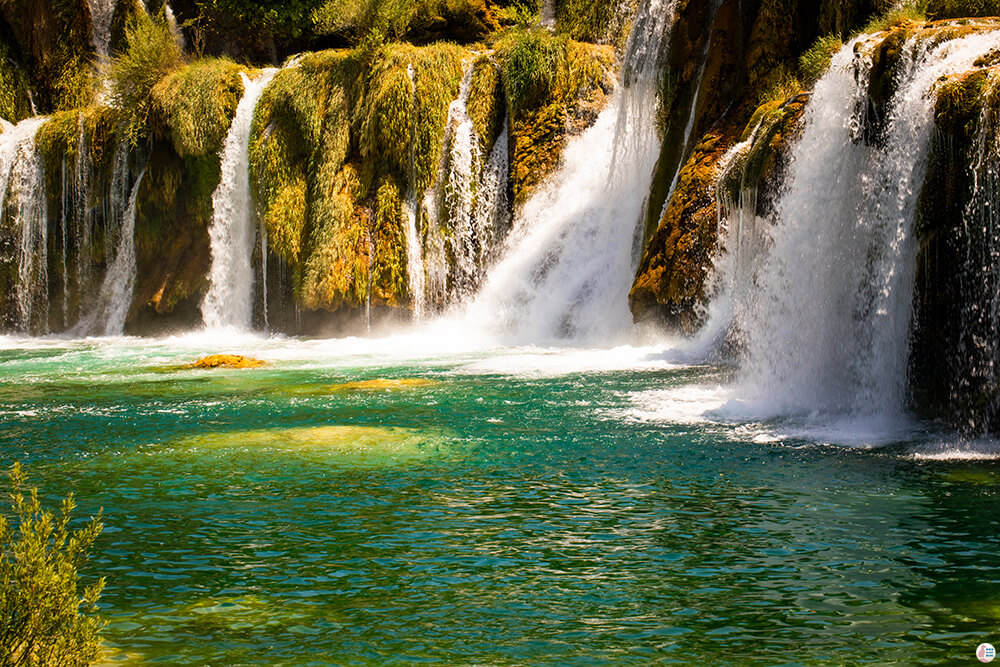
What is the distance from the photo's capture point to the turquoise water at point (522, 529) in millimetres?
4770

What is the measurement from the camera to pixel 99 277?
25.3 m

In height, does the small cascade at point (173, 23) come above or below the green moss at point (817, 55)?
above

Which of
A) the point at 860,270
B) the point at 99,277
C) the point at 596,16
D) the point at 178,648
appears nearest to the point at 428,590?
the point at 178,648

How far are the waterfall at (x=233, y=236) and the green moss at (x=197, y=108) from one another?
34 cm

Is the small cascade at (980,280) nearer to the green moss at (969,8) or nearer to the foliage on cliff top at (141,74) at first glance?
the green moss at (969,8)

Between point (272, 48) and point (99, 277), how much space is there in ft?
27.2

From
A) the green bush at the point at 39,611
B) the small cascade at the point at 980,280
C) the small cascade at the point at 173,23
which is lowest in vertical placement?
the green bush at the point at 39,611

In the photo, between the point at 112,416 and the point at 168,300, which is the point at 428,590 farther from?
the point at 168,300

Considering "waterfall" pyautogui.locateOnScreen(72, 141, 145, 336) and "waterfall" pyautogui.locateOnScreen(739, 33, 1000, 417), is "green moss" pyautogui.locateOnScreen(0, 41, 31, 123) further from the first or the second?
"waterfall" pyautogui.locateOnScreen(739, 33, 1000, 417)

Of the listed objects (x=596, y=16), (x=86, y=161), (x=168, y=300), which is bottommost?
(x=168, y=300)

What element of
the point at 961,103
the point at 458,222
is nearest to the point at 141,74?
the point at 458,222

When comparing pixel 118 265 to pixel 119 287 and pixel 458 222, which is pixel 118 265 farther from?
pixel 458 222

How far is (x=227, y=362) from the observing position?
53.5ft

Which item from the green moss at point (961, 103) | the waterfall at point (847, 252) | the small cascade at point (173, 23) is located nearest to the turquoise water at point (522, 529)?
the waterfall at point (847, 252)
